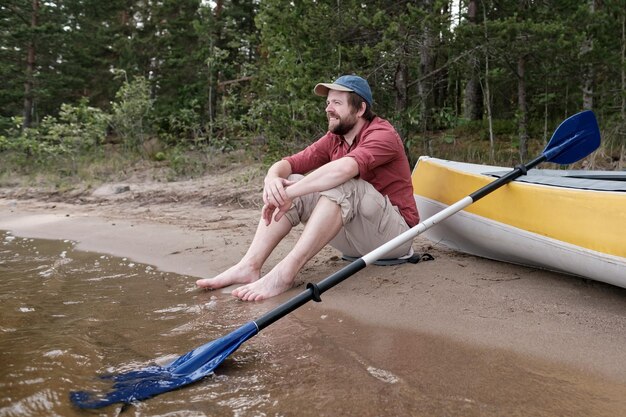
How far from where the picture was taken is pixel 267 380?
1.69m

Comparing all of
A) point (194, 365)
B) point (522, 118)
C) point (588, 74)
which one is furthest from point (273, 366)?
point (588, 74)

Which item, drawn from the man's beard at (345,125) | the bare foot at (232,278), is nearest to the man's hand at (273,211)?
the bare foot at (232,278)

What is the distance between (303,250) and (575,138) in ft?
5.75

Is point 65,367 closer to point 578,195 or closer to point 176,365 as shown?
point 176,365

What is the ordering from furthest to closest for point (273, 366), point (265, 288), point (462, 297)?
point (265, 288) < point (462, 297) < point (273, 366)

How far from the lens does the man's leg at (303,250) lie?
2666 millimetres

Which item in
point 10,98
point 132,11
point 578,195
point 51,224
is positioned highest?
point 132,11

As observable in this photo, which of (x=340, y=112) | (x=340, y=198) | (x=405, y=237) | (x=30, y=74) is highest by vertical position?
(x=30, y=74)

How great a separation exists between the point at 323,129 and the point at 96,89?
1381 centimetres

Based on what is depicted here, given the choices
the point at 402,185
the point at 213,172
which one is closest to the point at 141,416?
the point at 402,185

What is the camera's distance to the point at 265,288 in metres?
2.74

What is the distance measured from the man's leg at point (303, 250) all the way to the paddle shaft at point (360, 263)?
0.36 metres

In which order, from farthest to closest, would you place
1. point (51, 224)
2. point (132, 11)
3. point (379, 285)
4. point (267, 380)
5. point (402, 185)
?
point (132, 11) → point (51, 224) → point (402, 185) → point (379, 285) → point (267, 380)

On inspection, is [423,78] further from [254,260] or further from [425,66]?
[254,260]
